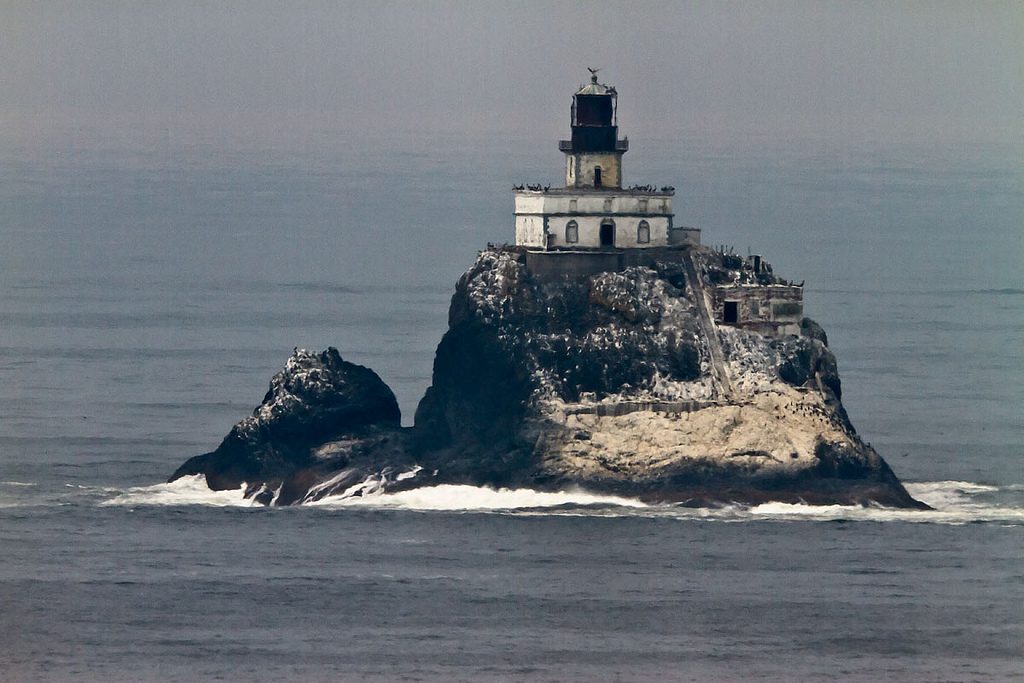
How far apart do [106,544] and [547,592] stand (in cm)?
1825

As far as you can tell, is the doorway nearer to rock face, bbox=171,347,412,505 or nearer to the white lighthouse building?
the white lighthouse building

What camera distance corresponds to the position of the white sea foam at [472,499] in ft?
533

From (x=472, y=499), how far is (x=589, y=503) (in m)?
4.50

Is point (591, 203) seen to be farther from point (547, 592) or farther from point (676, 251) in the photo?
point (547, 592)

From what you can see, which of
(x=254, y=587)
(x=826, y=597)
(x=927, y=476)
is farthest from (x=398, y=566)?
(x=927, y=476)

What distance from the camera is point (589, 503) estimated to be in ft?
532

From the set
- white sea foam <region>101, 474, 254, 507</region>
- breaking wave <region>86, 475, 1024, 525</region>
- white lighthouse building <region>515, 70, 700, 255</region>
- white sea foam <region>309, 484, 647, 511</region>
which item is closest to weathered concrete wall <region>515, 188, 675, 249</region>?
white lighthouse building <region>515, 70, 700, 255</region>

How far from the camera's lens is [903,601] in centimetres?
14675

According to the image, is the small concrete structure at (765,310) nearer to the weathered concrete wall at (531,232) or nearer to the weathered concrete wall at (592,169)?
the weathered concrete wall at (592,169)

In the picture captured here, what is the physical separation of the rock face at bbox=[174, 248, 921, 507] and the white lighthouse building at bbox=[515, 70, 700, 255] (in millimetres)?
1709

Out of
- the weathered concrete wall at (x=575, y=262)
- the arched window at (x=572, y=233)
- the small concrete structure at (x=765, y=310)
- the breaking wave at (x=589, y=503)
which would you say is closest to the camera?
the breaking wave at (x=589, y=503)

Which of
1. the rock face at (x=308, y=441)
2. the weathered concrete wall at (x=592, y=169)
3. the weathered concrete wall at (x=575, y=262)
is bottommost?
the rock face at (x=308, y=441)

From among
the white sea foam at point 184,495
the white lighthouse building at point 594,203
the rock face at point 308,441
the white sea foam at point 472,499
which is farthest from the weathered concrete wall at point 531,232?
the white sea foam at point 184,495

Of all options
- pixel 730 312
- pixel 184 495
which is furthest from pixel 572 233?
pixel 184 495
